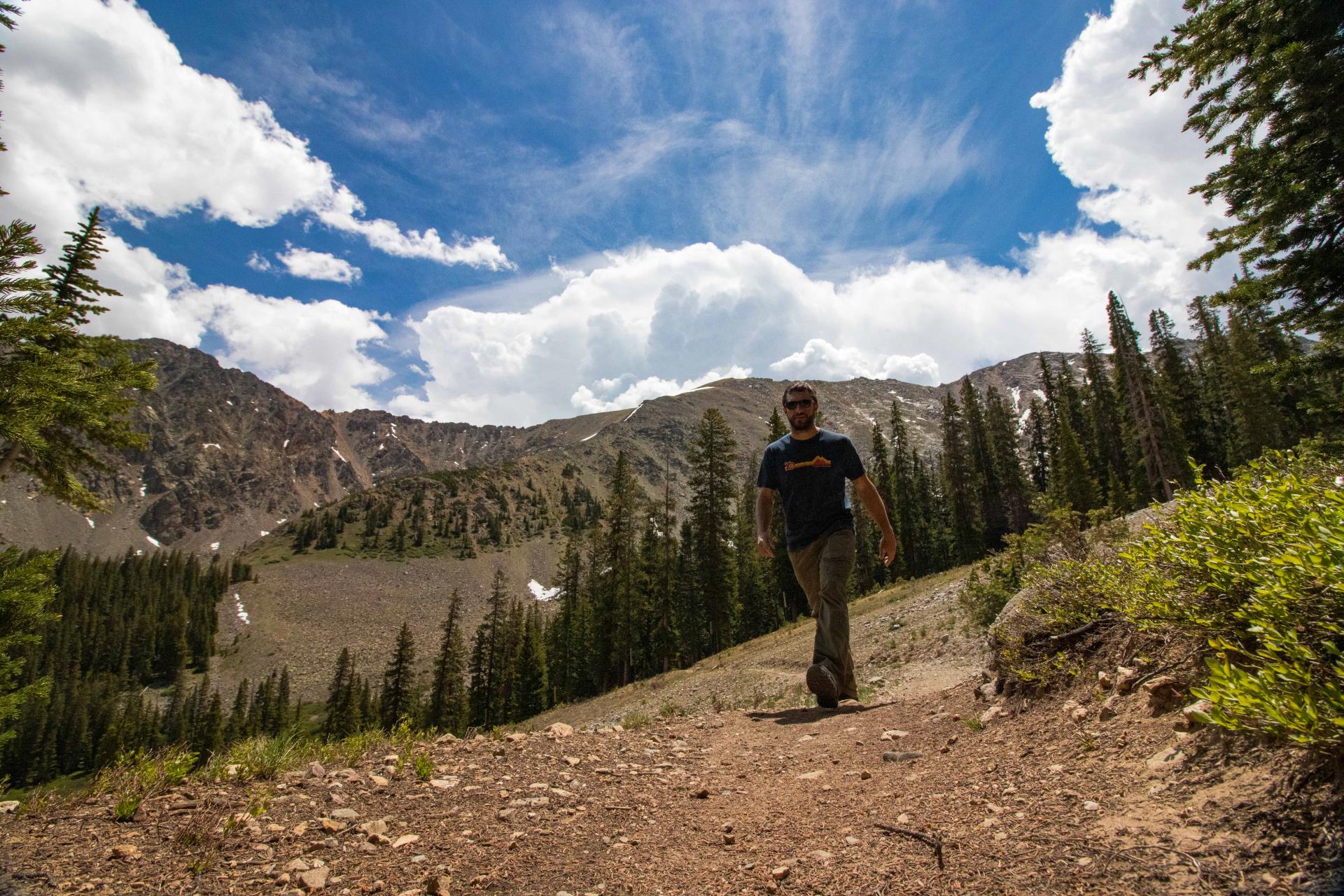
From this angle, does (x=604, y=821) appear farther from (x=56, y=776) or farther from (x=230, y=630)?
(x=230, y=630)

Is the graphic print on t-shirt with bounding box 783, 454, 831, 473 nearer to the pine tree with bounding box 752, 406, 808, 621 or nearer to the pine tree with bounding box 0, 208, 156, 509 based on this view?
the pine tree with bounding box 0, 208, 156, 509

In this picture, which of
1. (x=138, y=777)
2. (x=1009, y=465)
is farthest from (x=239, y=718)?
(x=138, y=777)

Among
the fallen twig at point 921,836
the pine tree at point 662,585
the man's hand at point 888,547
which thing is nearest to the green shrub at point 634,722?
the man's hand at point 888,547

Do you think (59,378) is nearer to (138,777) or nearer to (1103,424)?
(138,777)

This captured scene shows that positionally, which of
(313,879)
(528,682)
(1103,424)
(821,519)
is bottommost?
(528,682)

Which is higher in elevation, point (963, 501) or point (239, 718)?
point (963, 501)

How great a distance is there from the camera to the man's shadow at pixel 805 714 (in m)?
5.99

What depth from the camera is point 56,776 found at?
87312 mm

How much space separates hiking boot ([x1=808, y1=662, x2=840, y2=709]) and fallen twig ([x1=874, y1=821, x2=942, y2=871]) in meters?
3.49

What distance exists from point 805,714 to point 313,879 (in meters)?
4.74

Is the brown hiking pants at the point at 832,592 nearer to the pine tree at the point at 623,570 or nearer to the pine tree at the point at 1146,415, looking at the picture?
the pine tree at the point at 623,570

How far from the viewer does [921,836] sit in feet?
8.54

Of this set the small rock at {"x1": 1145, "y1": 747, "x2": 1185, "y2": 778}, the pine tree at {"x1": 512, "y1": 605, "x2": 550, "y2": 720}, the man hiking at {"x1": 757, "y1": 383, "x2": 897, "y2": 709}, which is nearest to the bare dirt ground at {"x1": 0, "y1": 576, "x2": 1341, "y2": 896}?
the small rock at {"x1": 1145, "y1": 747, "x2": 1185, "y2": 778}

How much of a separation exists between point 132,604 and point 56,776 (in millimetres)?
51800
